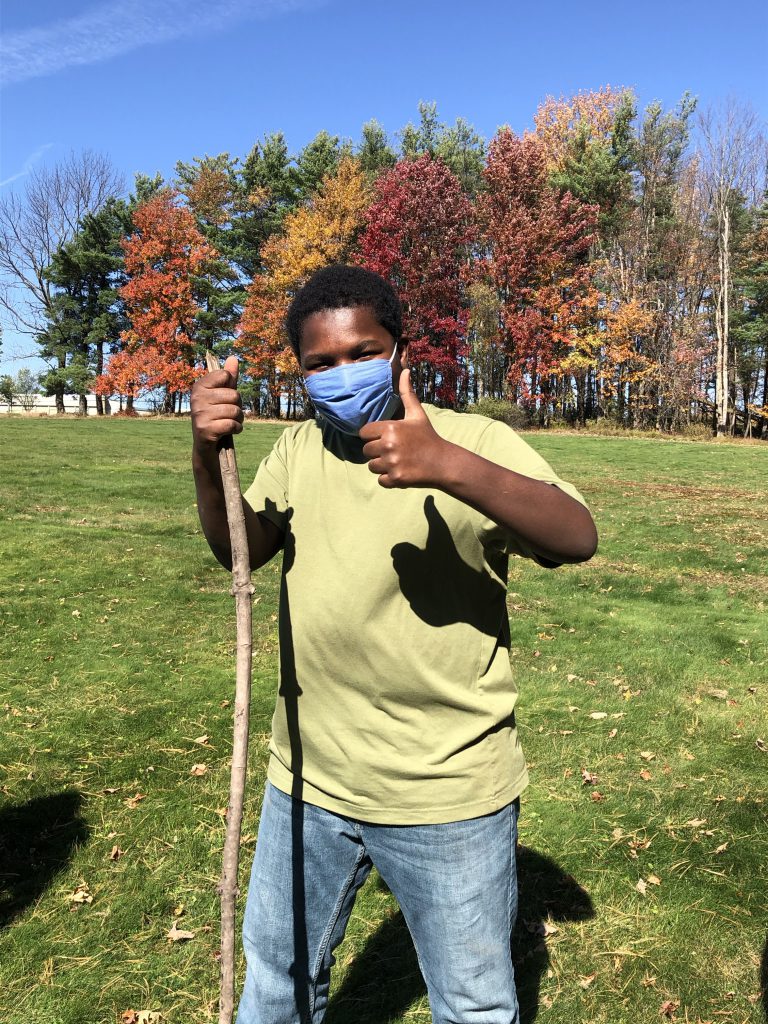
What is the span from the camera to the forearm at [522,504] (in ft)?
4.49

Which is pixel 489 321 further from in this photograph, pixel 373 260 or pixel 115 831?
Result: pixel 115 831

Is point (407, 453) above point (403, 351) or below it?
below

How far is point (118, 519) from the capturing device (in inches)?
431

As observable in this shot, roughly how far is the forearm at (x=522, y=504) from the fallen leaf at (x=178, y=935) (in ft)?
8.80

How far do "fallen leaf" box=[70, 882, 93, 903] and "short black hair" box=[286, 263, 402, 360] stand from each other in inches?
114

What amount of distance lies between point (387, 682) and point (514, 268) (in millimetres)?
34162

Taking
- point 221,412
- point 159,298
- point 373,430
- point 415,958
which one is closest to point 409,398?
point 373,430

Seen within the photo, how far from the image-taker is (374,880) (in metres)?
3.53

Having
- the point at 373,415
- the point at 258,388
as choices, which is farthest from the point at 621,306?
the point at 373,415

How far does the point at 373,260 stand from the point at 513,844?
3314 cm

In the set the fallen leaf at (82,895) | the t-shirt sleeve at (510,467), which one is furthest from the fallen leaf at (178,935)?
the t-shirt sleeve at (510,467)

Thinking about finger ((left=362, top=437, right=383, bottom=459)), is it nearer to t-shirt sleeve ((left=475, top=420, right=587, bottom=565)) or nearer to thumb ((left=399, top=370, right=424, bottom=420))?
thumb ((left=399, top=370, right=424, bottom=420))

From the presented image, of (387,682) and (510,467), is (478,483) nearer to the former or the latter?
(510,467)

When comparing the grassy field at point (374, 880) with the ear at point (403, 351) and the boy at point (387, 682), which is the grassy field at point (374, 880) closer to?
the boy at point (387, 682)
